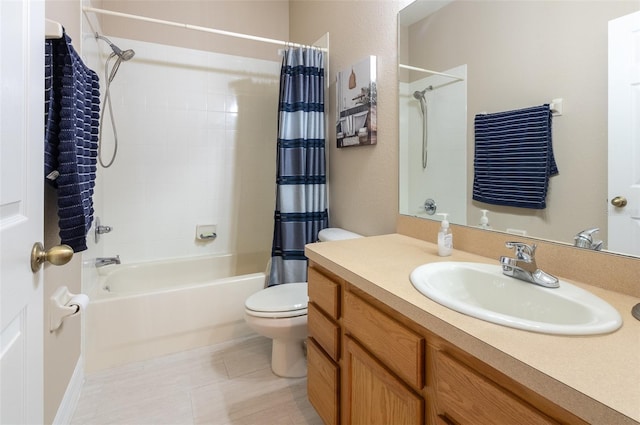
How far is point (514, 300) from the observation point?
36.4 inches

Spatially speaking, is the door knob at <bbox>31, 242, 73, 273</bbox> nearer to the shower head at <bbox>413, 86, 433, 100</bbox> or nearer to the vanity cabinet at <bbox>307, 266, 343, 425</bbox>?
the vanity cabinet at <bbox>307, 266, 343, 425</bbox>

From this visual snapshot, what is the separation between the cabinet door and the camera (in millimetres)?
807

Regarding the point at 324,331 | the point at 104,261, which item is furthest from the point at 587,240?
the point at 104,261

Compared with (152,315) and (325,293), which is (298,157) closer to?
(325,293)

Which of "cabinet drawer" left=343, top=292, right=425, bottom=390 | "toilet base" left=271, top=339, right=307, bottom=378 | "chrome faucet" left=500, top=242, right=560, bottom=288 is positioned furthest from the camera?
"toilet base" left=271, top=339, right=307, bottom=378

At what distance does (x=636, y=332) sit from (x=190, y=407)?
1.72 metres

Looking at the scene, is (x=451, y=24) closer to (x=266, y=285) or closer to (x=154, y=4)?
(x=266, y=285)

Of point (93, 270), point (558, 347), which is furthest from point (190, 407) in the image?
point (558, 347)

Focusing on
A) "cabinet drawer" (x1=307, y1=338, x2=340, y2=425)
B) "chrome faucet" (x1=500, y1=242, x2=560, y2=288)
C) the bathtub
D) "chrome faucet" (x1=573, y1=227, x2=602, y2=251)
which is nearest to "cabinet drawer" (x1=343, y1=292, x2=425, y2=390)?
"cabinet drawer" (x1=307, y1=338, x2=340, y2=425)

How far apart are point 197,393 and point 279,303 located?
2.01 feet

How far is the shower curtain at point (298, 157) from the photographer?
2.14 m

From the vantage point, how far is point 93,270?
78.9 inches

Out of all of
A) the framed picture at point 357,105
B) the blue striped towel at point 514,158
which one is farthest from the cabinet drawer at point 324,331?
the framed picture at point 357,105

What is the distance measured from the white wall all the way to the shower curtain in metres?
0.73
